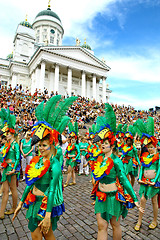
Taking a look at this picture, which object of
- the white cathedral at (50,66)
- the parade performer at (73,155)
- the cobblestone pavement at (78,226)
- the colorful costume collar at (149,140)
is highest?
the white cathedral at (50,66)

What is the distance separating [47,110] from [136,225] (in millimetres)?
3122

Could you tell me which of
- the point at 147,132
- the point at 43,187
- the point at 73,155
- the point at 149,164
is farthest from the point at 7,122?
the point at 149,164

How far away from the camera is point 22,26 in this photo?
44.6 m

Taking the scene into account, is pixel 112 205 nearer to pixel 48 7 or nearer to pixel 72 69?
pixel 72 69

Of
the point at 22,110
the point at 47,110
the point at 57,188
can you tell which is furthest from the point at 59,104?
the point at 22,110

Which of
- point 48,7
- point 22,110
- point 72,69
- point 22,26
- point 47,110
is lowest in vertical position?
point 47,110

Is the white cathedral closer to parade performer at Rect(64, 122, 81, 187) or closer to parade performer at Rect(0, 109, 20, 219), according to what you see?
parade performer at Rect(64, 122, 81, 187)

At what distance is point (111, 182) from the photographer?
2578 millimetres

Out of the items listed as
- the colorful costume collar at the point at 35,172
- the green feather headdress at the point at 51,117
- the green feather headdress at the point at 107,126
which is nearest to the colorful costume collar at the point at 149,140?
the green feather headdress at the point at 107,126

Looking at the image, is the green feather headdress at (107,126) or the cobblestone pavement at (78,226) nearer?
the green feather headdress at (107,126)

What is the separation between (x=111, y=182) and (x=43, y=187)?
3.50 feet

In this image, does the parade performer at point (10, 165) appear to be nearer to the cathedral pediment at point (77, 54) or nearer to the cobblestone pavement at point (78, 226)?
the cobblestone pavement at point (78, 226)

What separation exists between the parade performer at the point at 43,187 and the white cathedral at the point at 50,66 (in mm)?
31632

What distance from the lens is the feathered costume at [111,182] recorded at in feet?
8.04
